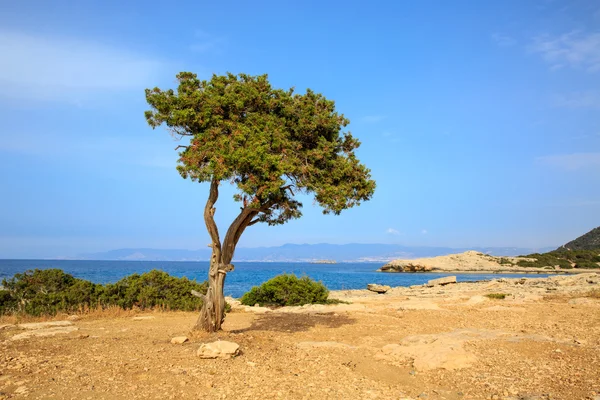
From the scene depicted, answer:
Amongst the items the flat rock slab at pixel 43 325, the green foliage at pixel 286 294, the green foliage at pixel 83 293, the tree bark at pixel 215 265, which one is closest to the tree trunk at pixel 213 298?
the tree bark at pixel 215 265

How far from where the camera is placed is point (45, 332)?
1202cm

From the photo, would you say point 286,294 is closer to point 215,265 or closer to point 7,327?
point 215,265

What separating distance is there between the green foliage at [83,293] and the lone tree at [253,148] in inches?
282

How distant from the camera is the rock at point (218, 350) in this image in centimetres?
905

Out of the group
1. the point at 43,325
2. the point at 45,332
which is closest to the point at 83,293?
the point at 43,325

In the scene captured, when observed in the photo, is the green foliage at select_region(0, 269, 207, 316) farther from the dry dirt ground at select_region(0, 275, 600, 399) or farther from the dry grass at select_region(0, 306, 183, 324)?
the dry dirt ground at select_region(0, 275, 600, 399)

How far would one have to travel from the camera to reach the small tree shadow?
1406 centimetres

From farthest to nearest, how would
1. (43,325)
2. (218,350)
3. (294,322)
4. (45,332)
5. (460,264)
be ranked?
1. (460,264)
2. (294,322)
3. (43,325)
4. (45,332)
5. (218,350)

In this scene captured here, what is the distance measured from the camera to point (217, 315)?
39.0ft

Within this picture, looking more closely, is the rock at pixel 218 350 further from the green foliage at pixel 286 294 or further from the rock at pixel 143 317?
the green foliage at pixel 286 294

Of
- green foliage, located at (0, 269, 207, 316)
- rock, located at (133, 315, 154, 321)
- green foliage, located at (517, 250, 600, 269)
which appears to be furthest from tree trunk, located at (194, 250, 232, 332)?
green foliage, located at (517, 250, 600, 269)

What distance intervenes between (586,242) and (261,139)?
12968cm

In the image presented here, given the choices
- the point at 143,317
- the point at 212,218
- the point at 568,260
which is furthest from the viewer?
the point at 568,260

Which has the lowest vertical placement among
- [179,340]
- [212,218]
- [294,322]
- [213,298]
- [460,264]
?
[460,264]
